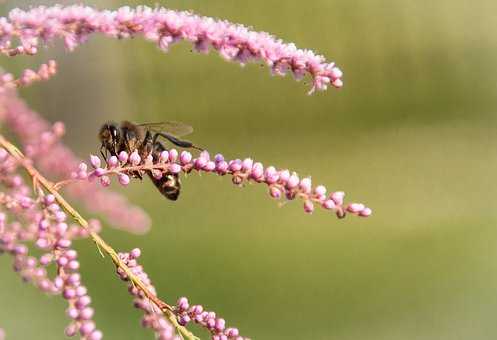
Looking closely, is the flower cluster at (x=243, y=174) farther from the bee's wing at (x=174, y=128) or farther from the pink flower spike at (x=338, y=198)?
the bee's wing at (x=174, y=128)

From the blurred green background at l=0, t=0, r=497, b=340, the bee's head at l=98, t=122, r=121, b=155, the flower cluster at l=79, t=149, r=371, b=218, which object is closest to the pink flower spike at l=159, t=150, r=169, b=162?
the flower cluster at l=79, t=149, r=371, b=218

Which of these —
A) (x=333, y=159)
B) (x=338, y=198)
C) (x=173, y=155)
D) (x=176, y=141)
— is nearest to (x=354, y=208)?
(x=338, y=198)

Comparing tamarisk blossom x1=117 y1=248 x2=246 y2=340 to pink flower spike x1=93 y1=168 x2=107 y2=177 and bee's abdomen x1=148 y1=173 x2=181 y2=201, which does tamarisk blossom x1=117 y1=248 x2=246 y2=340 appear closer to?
pink flower spike x1=93 y1=168 x2=107 y2=177

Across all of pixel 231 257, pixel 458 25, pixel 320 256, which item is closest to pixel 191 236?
pixel 231 257

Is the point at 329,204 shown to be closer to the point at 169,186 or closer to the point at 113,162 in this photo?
the point at 113,162

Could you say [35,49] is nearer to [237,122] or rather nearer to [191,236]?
[191,236]

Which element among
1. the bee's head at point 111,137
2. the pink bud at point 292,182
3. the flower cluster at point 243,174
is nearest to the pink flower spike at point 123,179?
the flower cluster at point 243,174
